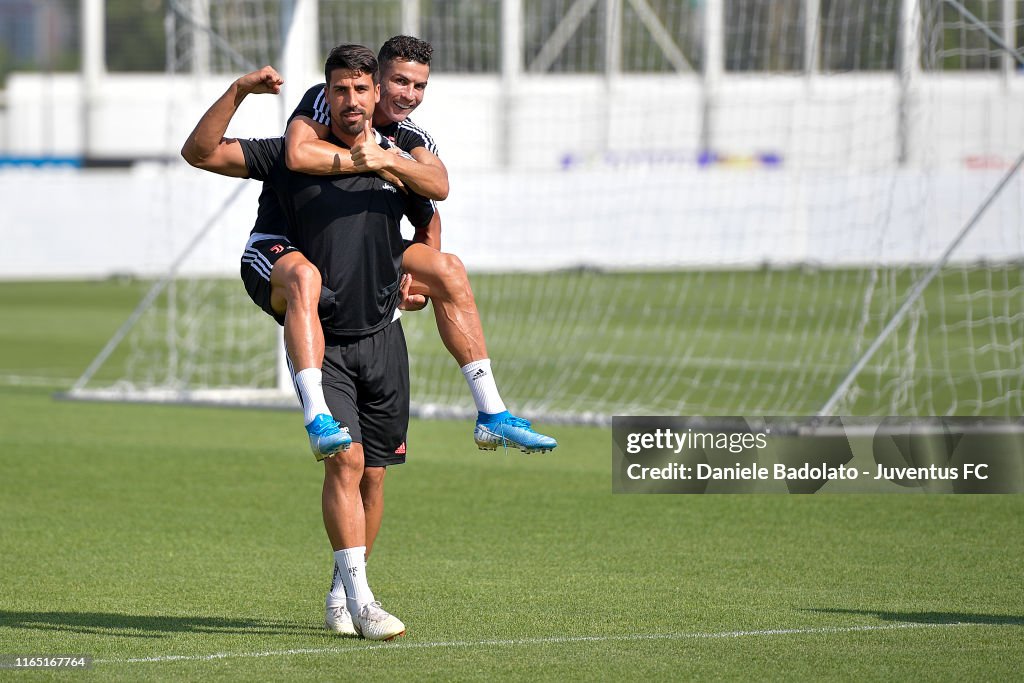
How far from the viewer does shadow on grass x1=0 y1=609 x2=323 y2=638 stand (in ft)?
22.6

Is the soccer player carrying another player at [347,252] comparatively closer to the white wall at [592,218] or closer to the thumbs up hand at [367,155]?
the thumbs up hand at [367,155]

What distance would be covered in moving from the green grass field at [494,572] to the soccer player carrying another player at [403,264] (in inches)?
35.4

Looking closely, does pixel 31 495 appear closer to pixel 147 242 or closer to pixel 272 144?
pixel 272 144

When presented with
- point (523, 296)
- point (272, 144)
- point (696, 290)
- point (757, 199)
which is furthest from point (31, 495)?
point (757, 199)

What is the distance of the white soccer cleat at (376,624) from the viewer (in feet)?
21.4

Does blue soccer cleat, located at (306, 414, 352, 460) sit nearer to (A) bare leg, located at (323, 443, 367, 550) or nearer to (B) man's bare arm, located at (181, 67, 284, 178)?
(A) bare leg, located at (323, 443, 367, 550)

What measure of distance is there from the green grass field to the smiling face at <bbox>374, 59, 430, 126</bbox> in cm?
220

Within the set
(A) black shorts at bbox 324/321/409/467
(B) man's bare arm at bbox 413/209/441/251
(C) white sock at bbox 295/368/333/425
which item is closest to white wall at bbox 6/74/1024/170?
(B) man's bare arm at bbox 413/209/441/251

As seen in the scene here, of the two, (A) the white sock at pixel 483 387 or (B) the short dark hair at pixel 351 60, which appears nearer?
(B) the short dark hair at pixel 351 60

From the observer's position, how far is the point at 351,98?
6539mm

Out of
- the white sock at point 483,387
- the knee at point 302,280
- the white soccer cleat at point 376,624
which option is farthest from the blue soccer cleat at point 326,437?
the white sock at point 483,387

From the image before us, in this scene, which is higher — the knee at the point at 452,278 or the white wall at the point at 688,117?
the white wall at the point at 688,117

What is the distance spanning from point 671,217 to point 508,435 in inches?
940

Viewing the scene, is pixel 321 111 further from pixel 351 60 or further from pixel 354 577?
pixel 354 577
